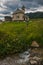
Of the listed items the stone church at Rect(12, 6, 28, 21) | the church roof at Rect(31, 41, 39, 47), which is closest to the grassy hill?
the church roof at Rect(31, 41, 39, 47)

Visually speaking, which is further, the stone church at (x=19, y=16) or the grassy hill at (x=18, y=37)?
the stone church at (x=19, y=16)

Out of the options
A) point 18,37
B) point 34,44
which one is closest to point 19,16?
point 18,37

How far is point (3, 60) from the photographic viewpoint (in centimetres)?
5603

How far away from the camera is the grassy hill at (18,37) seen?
196 ft

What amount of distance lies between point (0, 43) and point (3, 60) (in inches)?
228

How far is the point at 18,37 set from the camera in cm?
6506

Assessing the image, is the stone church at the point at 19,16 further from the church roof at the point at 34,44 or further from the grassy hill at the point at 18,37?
the church roof at the point at 34,44

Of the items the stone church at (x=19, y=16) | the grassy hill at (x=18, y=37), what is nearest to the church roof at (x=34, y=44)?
the grassy hill at (x=18, y=37)

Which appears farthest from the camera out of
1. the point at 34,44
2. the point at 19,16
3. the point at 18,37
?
the point at 19,16

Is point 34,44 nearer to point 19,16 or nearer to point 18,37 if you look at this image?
point 18,37

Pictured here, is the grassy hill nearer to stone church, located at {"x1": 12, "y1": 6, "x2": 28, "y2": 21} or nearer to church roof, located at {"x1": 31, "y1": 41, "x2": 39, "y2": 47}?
church roof, located at {"x1": 31, "y1": 41, "x2": 39, "y2": 47}

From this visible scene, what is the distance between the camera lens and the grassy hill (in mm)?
59844

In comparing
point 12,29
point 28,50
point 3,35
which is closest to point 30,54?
point 28,50

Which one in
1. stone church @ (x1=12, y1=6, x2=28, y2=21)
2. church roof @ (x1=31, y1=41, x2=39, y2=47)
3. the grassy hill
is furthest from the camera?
stone church @ (x1=12, y1=6, x2=28, y2=21)
